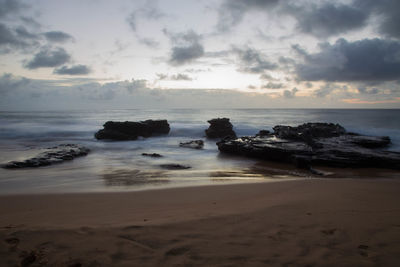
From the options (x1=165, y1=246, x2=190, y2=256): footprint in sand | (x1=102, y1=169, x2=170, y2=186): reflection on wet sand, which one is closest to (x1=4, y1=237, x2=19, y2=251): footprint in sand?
(x1=165, y1=246, x2=190, y2=256): footprint in sand

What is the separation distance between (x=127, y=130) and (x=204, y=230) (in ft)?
75.2

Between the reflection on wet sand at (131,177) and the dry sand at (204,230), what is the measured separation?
81.9 inches

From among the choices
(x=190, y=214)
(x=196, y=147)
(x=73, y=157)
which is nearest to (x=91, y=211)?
(x=190, y=214)

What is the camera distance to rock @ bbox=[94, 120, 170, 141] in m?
23.8

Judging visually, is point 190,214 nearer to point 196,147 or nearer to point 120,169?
point 120,169

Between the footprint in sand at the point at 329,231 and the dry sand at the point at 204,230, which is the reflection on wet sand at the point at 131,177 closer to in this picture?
the dry sand at the point at 204,230

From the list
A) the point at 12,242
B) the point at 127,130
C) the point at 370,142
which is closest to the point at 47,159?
the point at 12,242

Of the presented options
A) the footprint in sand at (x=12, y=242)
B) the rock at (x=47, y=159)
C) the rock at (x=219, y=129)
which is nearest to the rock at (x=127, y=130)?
the rock at (x=219, y=129)

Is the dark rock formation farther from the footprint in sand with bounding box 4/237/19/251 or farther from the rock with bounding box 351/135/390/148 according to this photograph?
the footprint in sand with bounding box 4/237/19/251

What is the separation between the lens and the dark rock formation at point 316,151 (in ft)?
35.8

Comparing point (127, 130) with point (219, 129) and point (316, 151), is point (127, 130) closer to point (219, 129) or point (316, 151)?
point (219, 129)

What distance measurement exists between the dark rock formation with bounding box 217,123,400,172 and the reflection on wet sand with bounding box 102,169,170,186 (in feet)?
20.5

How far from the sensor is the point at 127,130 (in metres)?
25.2

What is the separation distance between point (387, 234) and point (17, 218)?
241 inches
